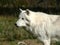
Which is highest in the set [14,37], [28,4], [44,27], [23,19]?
[23,19]

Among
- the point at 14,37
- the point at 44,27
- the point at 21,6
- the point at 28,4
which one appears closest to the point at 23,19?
the point at 44,27

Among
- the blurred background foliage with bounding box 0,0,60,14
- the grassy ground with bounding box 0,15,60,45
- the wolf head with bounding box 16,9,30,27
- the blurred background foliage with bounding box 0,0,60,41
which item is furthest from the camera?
the blurred background foliage with bounding box 0,0,60,14

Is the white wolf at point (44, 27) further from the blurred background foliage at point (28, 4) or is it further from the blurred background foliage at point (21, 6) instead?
the blurred background foliage at point (28, 4)

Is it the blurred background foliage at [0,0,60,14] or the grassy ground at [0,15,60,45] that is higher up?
the blurred background foliage at [0,0,60,14]

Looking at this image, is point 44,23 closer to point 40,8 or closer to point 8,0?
point 40,8

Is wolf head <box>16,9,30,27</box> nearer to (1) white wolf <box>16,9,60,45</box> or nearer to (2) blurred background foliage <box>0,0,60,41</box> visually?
(1) white wolf <box>16,9,60,45</box>

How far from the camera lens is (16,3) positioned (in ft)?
70.1

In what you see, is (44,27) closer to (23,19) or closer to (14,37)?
(23,19)

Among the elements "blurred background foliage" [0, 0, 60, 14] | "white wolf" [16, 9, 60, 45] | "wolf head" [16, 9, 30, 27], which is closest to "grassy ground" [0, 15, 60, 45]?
"white wolf" [16, 9, 60, 45]

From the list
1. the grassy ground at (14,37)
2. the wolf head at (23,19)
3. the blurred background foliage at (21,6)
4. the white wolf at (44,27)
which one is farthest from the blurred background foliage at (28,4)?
the wolf head at (23,19)

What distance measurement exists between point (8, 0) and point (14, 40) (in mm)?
10805

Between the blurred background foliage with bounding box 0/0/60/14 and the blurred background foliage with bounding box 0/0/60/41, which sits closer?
the blurred background foliage with bounding box 0/0/60/41

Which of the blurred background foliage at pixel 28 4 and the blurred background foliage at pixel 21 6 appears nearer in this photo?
the blurred background foliage at pixel 21 6

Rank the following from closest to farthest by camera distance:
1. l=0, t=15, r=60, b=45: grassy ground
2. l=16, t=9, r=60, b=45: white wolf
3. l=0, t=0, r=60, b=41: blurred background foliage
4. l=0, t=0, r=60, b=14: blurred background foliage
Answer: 1. l=16, t=9, r=60, b=45: white wolf
2. l=0, t=15, r=60, b=45: grassy ground
3. l=0, t=0, r=60, b=41: blurred background foliage
4. l=0, t=0, r=60, b=14: blurred background foliage
